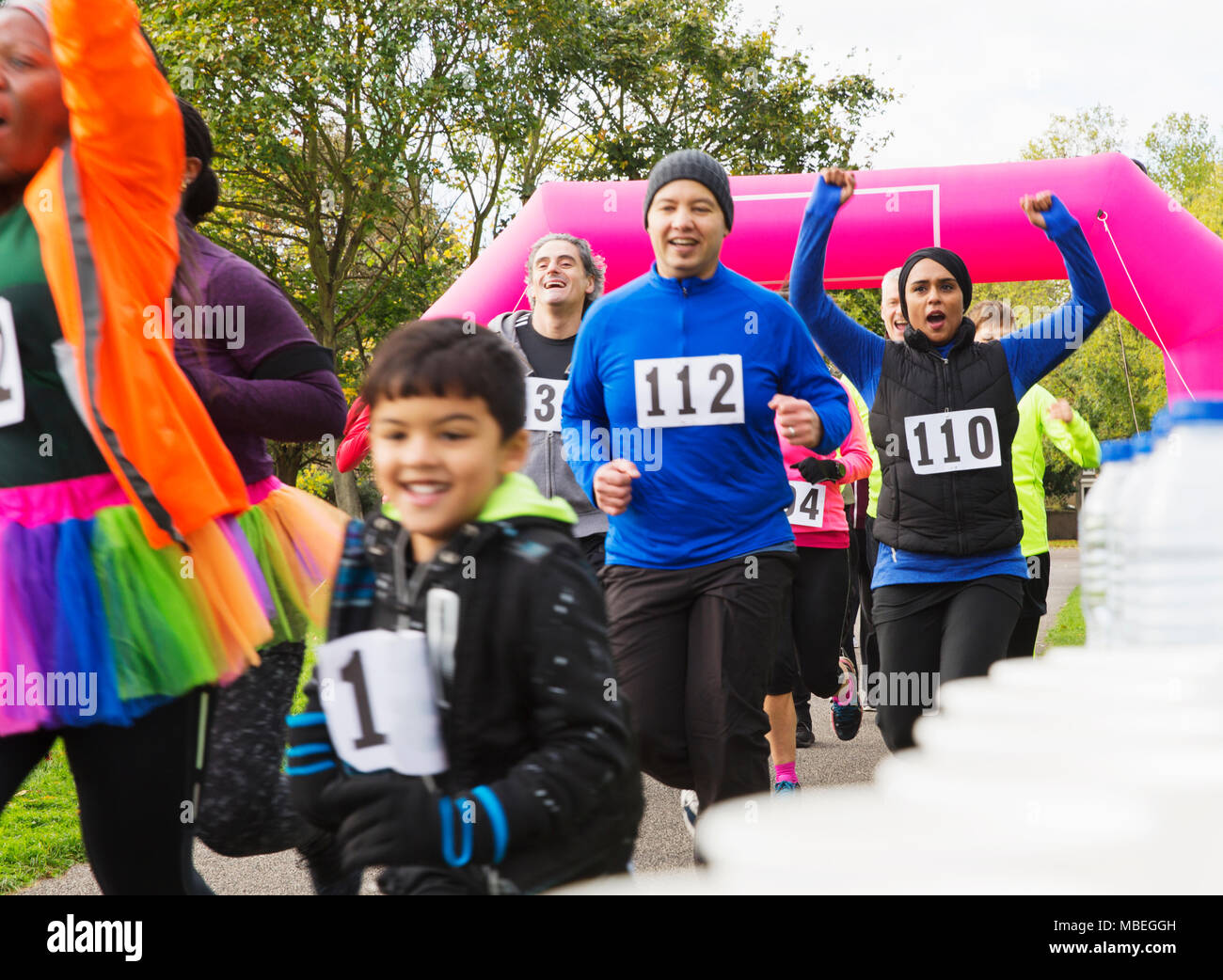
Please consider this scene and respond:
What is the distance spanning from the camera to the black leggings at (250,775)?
241cm

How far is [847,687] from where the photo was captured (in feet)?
21.5

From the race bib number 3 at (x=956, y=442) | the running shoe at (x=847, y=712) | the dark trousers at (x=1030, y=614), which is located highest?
the race bib number 3 at (x=956, y=442)

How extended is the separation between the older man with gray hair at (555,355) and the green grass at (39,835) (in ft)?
6.43

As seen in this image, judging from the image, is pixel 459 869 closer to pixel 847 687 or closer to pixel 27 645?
pixel 27 645

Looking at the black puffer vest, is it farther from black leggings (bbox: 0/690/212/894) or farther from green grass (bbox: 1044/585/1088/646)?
green grass (bbox: 1044/585/1088/646)

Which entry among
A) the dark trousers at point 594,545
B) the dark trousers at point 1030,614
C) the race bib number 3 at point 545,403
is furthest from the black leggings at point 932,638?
the dark trousers at point 1030,614

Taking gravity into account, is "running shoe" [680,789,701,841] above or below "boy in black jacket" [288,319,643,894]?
below

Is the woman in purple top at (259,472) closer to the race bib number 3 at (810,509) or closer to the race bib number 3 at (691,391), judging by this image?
the race bib number 3 at (691,391)

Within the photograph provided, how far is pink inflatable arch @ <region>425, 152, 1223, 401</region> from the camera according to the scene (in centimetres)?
822

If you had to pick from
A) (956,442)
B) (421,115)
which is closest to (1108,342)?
(421,115)

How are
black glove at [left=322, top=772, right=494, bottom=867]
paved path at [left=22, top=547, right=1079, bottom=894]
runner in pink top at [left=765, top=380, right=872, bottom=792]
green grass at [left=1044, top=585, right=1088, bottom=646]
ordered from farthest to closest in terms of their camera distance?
green grass at [left=1044, top=585, right=1088, bottom=646]
runner in pink top at [left=765, top=380, right=872, bottom=792]
paved path at [left=22, top=547, right=1079, bottom=894]
black glove at [left=322, top=772, right=494, bottom=867]

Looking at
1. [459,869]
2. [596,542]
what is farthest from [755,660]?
[459,869]

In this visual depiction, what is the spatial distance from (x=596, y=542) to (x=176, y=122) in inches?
111

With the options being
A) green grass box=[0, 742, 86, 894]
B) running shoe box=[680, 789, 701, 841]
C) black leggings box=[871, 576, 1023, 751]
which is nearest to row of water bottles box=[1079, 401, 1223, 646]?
black leggings box=[871, 576, 1023, 751]
